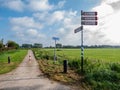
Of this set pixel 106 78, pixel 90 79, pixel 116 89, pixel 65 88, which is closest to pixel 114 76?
pixel 106 78

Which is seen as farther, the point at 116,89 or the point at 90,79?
the point at 90,79

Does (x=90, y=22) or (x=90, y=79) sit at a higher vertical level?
(x=90, y=22)

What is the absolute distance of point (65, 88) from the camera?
37.0ft

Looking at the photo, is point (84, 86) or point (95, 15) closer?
point (84, 86)

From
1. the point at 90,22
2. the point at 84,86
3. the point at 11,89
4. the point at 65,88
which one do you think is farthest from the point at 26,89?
the point at 90,22

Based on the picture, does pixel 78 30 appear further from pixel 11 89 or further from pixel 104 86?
pixel 11 89

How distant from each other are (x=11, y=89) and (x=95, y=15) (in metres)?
7.90

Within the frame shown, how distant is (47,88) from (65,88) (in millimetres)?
869

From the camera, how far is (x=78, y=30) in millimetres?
16703

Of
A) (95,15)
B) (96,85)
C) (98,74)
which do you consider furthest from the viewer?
(95,15)

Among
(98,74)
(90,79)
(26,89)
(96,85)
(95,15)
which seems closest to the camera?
(26,89)

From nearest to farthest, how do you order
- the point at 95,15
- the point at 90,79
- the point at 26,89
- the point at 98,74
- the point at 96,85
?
the point at 26,89, the point at 96,85, the point at 90,79, the point at 98,74, the point at 95,15

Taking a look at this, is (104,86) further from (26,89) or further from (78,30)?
(78,30)

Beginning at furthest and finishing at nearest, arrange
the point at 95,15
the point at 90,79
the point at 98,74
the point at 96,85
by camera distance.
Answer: the point at 95,15
the point at 98,74
the point at 90,79
the point at 96,85
